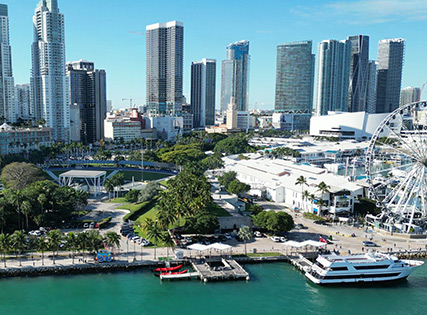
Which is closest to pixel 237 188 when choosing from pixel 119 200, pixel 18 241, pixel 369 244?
pixel 119 200

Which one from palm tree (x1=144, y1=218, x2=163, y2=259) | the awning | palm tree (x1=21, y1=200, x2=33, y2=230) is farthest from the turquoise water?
palm tree (x1=21, y1=200, x2=33, y2=230)

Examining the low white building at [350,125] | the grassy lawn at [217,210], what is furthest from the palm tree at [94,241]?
the low white building at [350,125]

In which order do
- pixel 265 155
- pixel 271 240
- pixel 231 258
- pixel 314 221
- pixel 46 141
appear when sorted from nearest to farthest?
1. pixel 231 258
2. pixel 271 240
3. pixel 314 221
4. pixel 46 141
5. pixel 265 155

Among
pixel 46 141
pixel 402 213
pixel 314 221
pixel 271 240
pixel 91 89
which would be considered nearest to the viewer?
pixel 271 240

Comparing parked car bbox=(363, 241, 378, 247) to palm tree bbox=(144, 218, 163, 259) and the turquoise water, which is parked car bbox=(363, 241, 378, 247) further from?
palm tree bbox=(144, 218, 163, 259)

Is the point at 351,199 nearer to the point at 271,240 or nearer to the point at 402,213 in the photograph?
the point at 402,213

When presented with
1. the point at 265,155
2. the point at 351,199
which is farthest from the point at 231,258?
the point at 265,155
